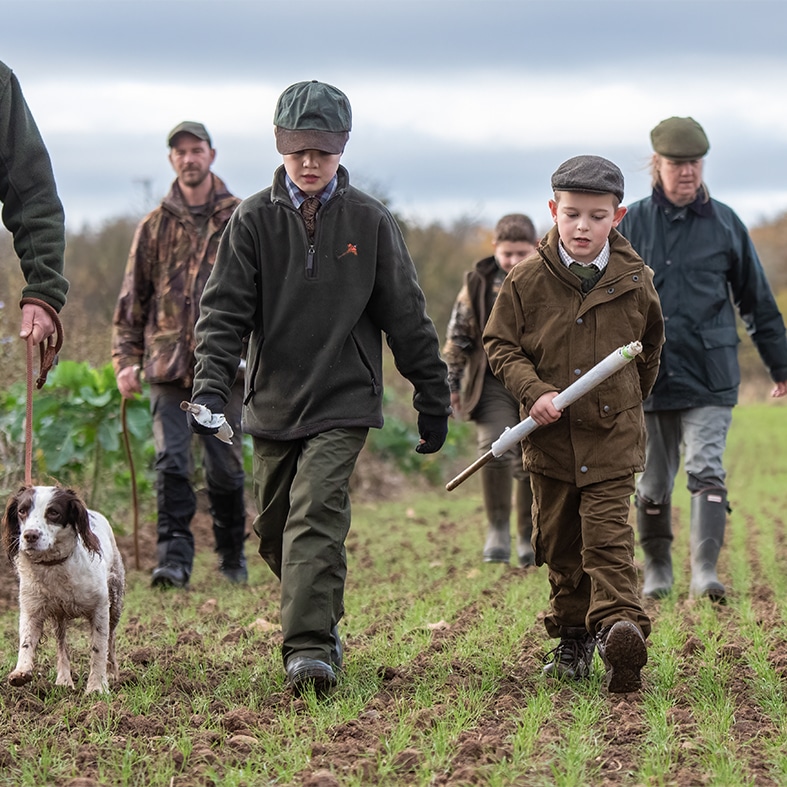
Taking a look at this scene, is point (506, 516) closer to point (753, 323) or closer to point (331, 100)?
point (753, 323)

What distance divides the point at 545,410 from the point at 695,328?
3054 millimetres

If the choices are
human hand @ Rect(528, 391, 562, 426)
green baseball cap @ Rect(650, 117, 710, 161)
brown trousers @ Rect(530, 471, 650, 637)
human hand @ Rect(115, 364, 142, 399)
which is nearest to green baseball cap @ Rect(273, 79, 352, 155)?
human hand @ Rect(528, 391, 562, 426)

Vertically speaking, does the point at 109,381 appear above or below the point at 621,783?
above

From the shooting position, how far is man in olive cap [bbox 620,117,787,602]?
Answer: 788 centimetres

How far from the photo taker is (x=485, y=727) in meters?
4.45

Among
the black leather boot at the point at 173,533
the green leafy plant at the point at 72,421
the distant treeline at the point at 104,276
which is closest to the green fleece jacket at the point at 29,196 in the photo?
the black leather boot at the point at 173,533

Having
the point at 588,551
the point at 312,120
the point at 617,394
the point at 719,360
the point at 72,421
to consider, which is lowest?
the point at 588,551

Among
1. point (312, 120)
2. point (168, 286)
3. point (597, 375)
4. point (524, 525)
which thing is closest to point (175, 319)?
point (168, 286)

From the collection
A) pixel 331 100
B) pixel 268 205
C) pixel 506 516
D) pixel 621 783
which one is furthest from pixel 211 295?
pixel 506 516

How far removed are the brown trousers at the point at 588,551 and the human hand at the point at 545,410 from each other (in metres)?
0.33

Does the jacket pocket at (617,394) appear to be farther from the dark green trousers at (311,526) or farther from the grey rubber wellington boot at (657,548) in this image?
the grey rubber wellington boot at (657,548)

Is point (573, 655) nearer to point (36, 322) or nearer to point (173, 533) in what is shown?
point (36, 322)

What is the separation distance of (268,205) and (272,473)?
1094 millimetres

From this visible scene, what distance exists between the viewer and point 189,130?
8672 mm
